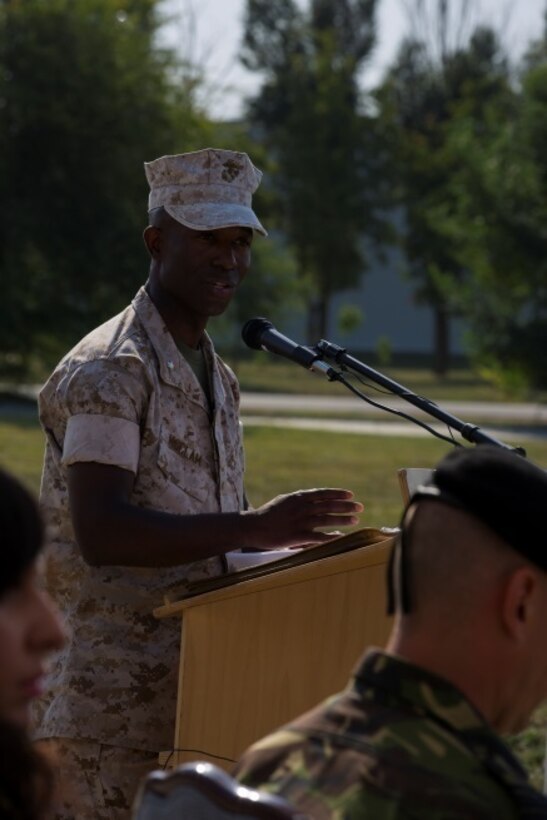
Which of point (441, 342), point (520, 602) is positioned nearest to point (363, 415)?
point (441, 342)

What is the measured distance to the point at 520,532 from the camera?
7.20 feet

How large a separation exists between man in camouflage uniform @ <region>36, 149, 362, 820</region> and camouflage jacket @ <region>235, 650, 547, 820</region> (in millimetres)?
1457

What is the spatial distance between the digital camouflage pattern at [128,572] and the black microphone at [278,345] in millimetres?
205

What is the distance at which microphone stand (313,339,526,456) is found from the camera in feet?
12.3

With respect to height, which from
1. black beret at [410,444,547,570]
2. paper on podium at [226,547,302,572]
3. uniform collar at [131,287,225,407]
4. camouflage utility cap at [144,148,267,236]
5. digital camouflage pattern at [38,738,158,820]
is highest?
camouflage utility cap at [144,148,267,236]

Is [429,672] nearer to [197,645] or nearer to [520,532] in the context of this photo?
[520,532]

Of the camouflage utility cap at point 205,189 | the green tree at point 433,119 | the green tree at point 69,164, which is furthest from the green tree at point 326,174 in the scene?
the camouflage utility cap at point 205,189

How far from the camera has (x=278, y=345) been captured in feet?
13.1

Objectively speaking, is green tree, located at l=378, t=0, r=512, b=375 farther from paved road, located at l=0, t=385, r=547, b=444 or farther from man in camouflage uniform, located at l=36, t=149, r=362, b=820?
man in camouflage uniform, located at l=36, t=149, r=362, b=820

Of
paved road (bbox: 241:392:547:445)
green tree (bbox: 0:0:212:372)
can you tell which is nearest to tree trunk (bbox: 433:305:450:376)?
paved road (bbox: 241:392:547:445)

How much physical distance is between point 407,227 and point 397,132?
159 inches

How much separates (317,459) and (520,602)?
17.3 m

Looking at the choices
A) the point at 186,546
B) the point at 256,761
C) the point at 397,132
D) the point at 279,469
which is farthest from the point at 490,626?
the point at 397,132

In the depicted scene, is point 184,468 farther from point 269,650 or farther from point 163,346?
point 269,650
